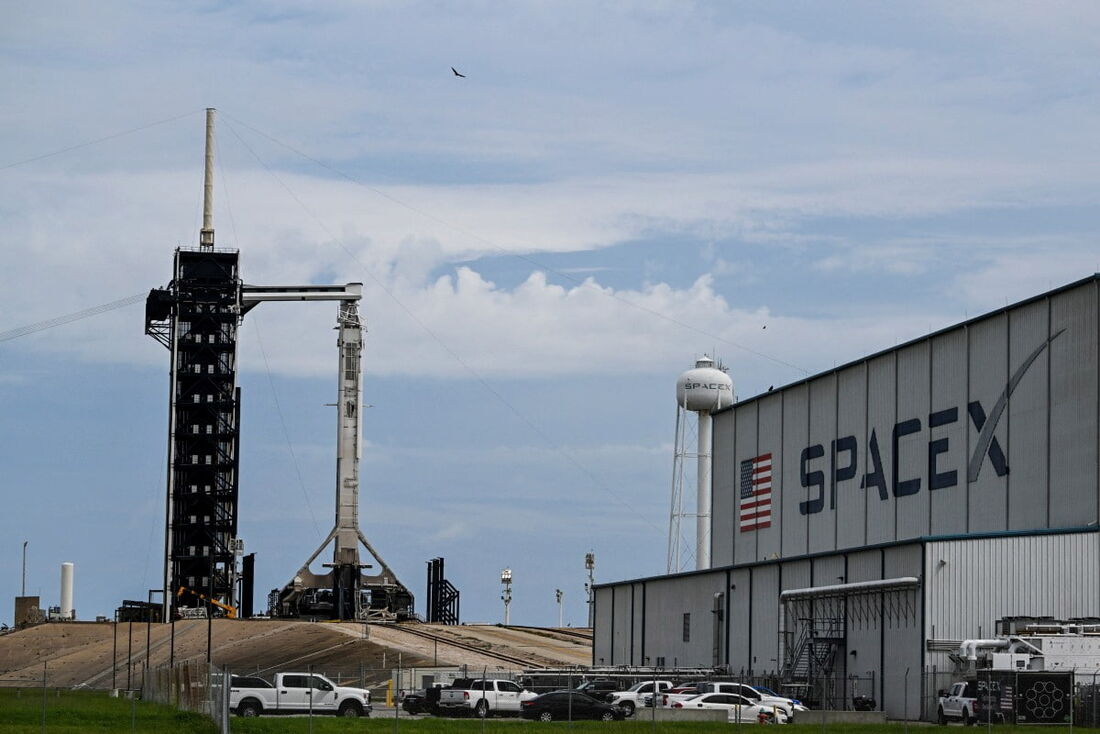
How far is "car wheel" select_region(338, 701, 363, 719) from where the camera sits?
5462 cm

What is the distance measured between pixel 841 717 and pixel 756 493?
36.4m

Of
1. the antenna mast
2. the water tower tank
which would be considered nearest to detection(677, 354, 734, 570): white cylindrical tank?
the water tower tank

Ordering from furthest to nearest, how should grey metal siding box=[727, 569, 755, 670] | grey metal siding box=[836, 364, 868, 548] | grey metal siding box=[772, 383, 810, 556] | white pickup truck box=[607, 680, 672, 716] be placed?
1. grey metal siding box=[772, 383, 810, 556]
2. grey metal siding box=[836, 364, 868, 548]
3. grey metal siding box=[727, 569, 755, 670]
4. white pickup truck box=[607, 680, 672, 716]

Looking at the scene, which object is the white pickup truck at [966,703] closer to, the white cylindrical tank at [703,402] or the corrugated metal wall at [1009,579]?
the corrugated metal wall at [1009,579]

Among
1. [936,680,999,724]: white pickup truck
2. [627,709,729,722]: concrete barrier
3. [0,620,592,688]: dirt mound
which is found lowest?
[0,620,592,688]: dirt mound

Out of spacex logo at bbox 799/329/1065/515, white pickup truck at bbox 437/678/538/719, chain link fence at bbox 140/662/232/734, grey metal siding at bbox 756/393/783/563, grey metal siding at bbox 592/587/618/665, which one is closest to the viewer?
chain link fence at bbox 140/662/232/734

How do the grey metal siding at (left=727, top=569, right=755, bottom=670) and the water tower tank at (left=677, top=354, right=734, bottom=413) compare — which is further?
the water tower tank at (left=677, top=354, right=734, bottom=413)

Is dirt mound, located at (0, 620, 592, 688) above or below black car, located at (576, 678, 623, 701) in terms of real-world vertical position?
below

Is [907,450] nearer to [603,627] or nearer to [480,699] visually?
[603,627]

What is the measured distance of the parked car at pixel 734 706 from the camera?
51.9 metres

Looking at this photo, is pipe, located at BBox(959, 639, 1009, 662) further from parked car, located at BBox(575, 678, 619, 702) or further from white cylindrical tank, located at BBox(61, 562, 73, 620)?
white cylindrical tank, located at BBox(61, 562, 73, 620)

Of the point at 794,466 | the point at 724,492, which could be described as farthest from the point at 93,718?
the point at 724,492

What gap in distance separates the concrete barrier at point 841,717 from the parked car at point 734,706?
62cm

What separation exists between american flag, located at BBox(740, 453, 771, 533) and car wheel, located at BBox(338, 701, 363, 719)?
36.1 meters
